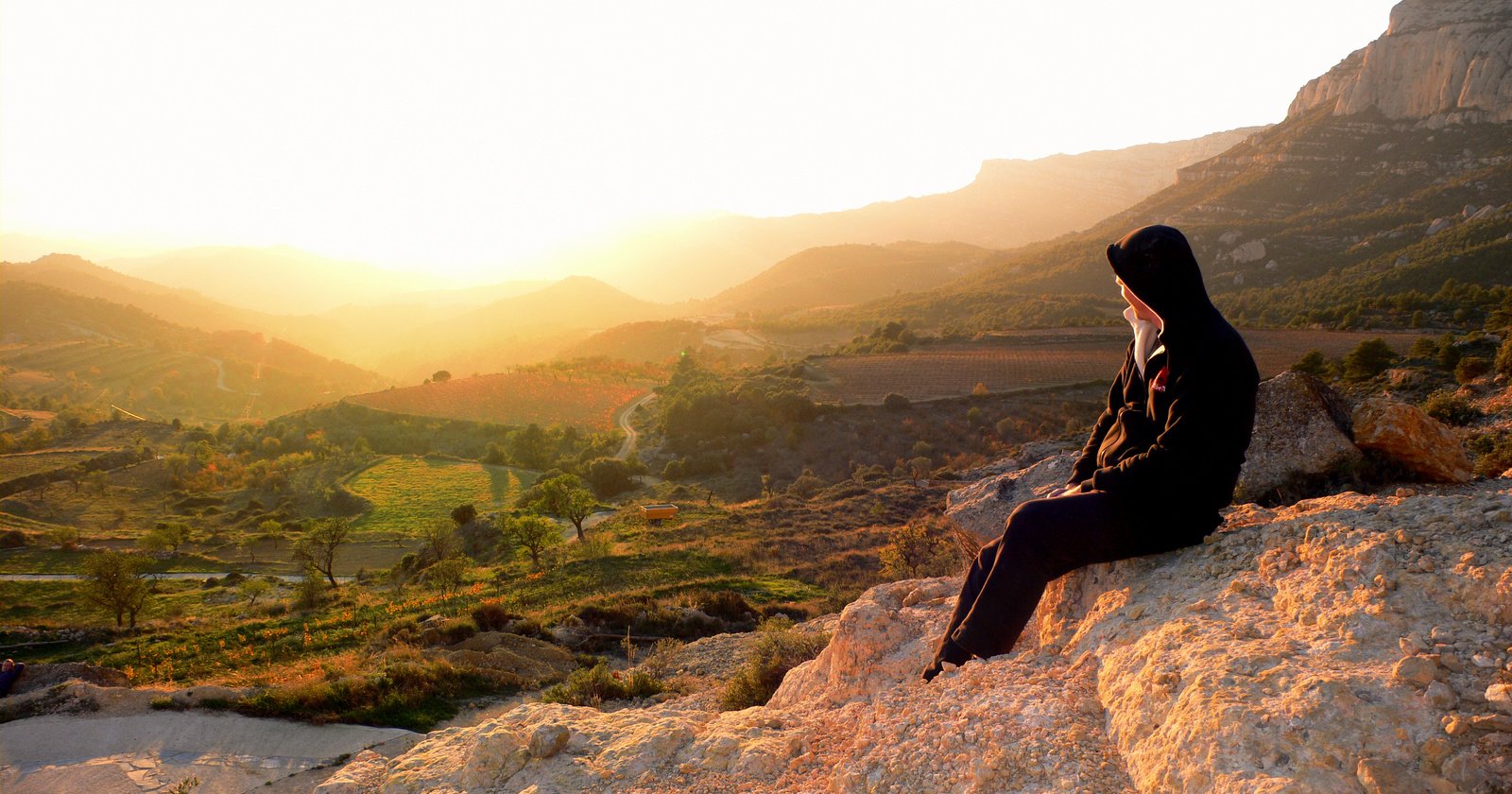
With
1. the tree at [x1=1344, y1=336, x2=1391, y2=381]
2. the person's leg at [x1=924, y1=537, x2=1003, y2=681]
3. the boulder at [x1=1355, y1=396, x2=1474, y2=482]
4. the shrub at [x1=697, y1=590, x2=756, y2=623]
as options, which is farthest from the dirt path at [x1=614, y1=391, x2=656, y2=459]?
the boulder at [x1=1355, y1=396, x2=1474, y2=482]

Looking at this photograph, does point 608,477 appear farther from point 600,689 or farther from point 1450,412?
point 1450,412

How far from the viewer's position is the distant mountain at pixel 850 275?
380ft

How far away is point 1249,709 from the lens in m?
2.37

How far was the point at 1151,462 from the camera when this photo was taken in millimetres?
3342

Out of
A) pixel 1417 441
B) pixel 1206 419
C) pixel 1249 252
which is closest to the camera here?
pixel 1206 419

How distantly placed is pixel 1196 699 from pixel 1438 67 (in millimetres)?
Answer: 111140

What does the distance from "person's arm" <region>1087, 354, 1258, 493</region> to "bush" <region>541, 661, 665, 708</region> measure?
6.51 m

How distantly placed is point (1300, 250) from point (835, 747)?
Answer: 253 feet

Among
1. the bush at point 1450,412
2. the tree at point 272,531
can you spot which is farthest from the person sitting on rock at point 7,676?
the tree at point 272,531

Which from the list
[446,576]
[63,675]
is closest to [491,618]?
[63,675]

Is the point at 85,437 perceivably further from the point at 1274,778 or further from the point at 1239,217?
the point at 1239,217

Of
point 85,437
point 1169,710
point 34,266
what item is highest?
point 34,266

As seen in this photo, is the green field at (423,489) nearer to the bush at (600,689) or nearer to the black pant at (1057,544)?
the bush at (600,689)

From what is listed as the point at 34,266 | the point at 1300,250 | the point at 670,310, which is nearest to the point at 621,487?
the point at 1300,250
